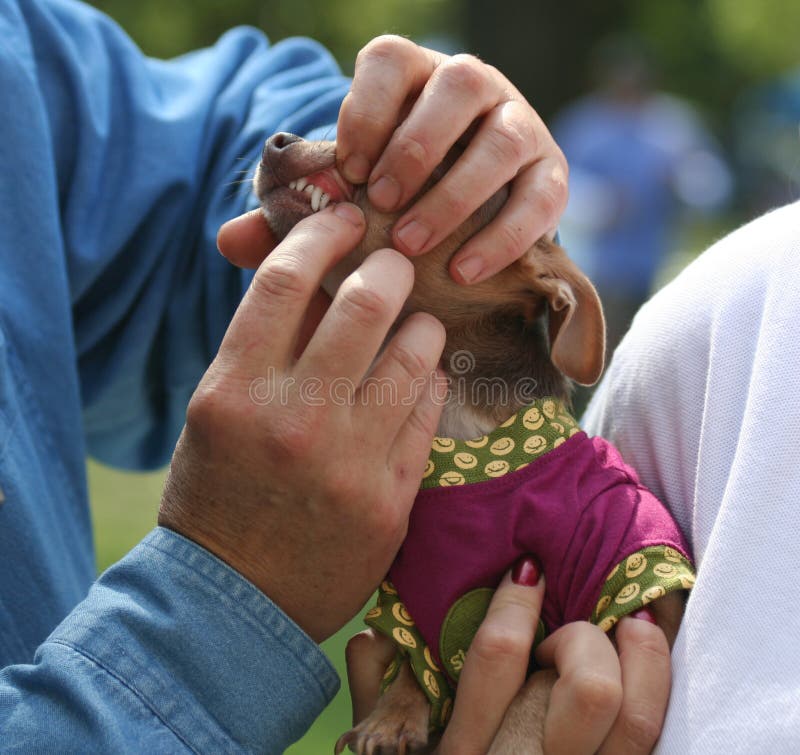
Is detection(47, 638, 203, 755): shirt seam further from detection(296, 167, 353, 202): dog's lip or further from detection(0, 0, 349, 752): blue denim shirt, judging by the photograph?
detection(296, 167, 353, 202): dog's lip

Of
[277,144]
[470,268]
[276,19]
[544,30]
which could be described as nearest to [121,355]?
[277,144]

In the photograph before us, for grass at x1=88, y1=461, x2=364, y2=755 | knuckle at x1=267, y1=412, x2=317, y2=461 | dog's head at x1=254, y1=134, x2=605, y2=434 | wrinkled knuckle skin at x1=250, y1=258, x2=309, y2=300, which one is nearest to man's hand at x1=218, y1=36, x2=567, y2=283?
dog's head at x1=254, y1=134, x2=605, y2=434

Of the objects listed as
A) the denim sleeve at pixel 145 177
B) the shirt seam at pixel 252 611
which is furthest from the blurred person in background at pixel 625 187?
the shirt seam at pixel 252 611

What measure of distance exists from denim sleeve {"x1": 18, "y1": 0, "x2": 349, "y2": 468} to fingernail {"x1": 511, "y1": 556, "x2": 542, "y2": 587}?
37.7 inches

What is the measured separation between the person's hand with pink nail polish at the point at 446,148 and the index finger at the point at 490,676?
2.27 feet

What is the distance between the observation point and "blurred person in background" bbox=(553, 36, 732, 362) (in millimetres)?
10367

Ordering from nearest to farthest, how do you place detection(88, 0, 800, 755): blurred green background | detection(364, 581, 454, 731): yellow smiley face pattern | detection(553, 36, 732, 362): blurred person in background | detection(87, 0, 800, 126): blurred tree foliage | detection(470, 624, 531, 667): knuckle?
detection(470, 624, 531, 667): knuckle
detection(364, 581, 454, 731): yellow smiley face pattern
detection(88, 0, 800, 755): blurred green background
detection(553, 36, 732, 362): blurred person in background
detection(87, 0, 800, 126): blurred tree foliage

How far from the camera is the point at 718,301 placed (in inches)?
73.9

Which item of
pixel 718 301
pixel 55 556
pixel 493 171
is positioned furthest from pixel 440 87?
pixel 55 556

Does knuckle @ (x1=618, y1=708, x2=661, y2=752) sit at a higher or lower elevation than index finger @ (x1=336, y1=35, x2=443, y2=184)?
lower

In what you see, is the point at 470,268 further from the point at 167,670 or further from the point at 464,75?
the point at 167,670

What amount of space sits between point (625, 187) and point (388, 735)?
9204 mm

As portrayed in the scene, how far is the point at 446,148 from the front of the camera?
76.4 inches

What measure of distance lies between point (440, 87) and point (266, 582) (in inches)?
37.4
